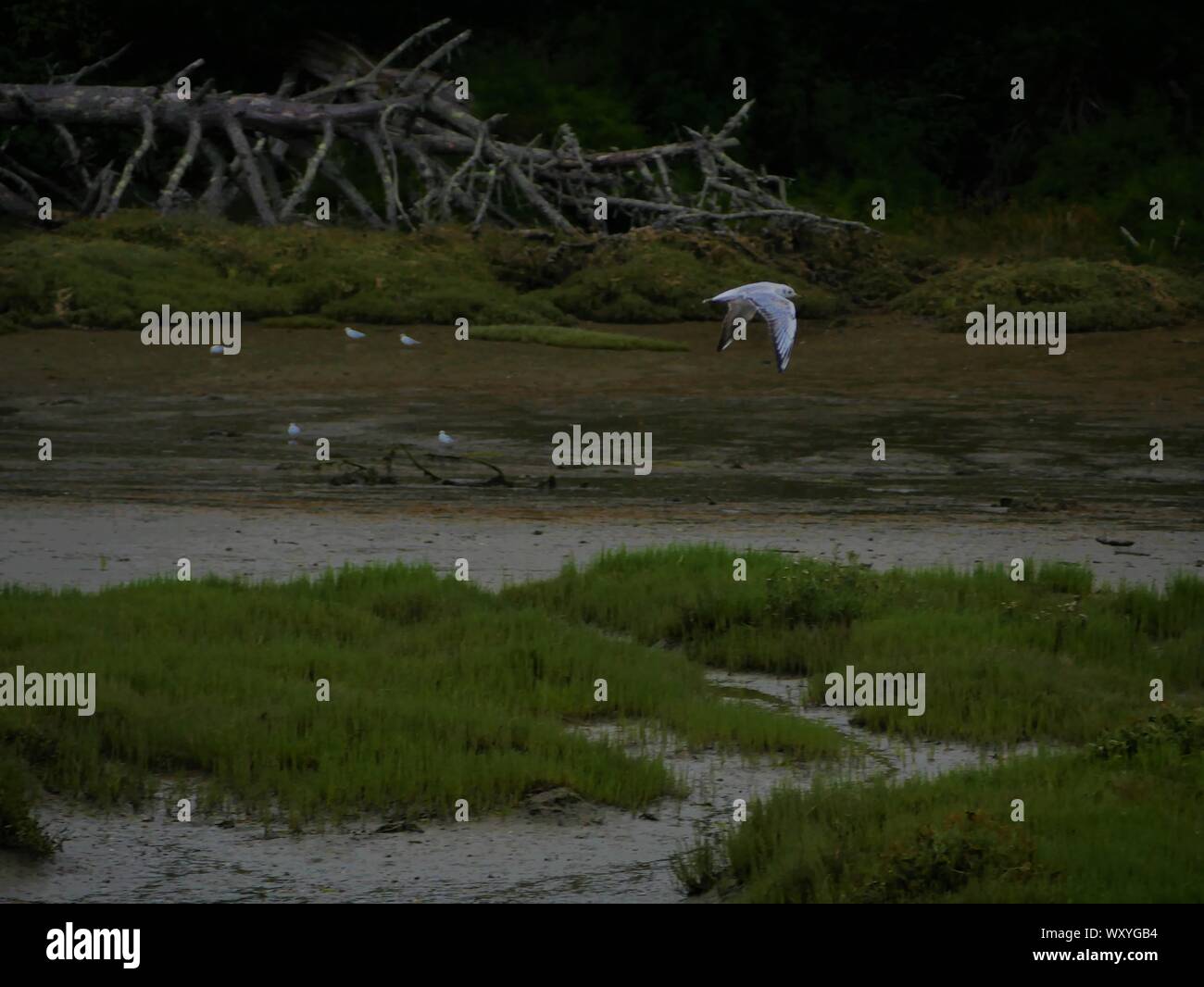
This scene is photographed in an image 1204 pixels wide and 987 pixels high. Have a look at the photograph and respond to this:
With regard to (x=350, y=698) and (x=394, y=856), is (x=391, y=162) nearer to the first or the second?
(x=350, y=698)

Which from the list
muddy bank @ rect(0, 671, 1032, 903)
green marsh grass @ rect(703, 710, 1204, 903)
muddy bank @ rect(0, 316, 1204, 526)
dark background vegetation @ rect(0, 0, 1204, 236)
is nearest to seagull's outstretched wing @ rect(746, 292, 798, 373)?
muddy bank @ rect(0, 316, 1204, 526)

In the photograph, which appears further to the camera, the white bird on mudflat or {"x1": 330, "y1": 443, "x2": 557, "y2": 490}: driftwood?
{"x1": 330, "y1": 443, "x2": 557, "y2": 490}: driftwood

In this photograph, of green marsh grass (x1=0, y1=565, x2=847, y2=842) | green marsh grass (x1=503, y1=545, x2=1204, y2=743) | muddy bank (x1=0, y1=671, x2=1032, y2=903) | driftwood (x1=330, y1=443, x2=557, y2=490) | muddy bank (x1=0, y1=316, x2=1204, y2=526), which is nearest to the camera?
muddy bank (x1=0, y1=671, x2=1032, y2=903)

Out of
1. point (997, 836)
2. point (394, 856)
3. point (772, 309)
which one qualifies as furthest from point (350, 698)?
point (772, 309)

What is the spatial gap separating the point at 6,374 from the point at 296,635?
12296mm

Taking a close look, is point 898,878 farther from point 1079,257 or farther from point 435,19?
point 435,19

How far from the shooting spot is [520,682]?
9562 mm

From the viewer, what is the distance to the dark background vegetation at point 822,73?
106 ft

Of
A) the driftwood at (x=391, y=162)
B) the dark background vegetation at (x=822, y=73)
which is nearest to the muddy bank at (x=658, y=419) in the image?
the driftwood at (x=391, y=162)

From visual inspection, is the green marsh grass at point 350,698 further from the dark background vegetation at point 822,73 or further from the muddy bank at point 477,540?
the dark background vegetation at point 822,73

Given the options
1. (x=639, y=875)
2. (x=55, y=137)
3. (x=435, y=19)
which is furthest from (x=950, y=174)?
(x=639, y=875)

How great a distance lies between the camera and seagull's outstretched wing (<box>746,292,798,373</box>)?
13758 mm

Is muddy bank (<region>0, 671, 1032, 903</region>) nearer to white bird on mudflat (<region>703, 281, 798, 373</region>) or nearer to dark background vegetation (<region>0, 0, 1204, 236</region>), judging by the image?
white bird on mudflat (<region>703, 281, 798, 373</region>)

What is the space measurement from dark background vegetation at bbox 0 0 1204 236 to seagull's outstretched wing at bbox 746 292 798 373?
52.9ft
